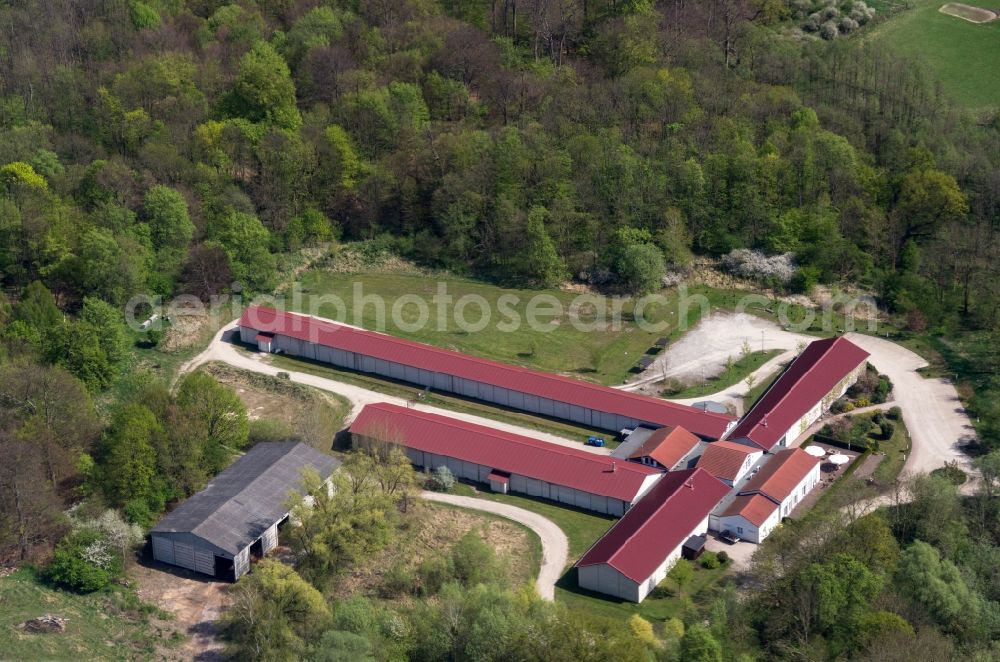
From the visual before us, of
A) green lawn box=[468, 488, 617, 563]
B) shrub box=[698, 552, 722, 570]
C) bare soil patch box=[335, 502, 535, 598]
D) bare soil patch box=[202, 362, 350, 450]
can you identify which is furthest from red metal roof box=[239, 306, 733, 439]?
bare soil patch box=[335, 502, 535, 598]

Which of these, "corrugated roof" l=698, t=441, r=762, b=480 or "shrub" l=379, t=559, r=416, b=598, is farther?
"corrugated roof" l=698, t=441, r=762, b=480

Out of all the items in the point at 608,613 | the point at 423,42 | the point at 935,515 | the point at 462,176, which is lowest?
the point at 608,613

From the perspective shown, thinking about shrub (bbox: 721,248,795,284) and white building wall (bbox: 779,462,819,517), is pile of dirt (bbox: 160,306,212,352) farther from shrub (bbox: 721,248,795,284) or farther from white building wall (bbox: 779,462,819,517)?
white building wall (bbox: 779,462,819,517)

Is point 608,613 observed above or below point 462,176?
below

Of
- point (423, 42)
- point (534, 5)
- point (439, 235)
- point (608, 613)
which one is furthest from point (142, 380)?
point (534, 5)

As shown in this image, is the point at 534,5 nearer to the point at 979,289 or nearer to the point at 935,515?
the point at 979,289

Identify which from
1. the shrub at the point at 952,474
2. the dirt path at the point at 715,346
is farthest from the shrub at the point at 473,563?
the shrub at the point at 952,474
